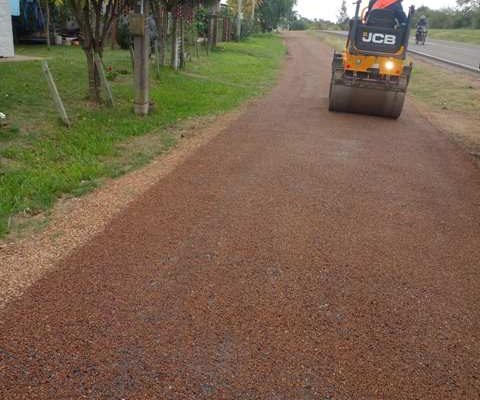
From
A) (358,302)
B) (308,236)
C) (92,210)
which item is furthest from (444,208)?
(92,210)

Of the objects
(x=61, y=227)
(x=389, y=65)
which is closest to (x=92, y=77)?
(x=61, y=227)

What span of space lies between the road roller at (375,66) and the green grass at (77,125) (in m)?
2.91

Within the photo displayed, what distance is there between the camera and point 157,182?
20.2 ft

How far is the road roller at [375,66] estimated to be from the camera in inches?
433

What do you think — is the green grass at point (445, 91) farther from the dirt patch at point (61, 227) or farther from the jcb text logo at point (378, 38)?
the dirt patch at point (61, 227)

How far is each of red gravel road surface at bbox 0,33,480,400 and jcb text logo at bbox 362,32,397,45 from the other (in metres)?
5.68

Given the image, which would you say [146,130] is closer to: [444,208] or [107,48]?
[444,208]

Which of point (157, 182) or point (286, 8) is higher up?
point (286, 8)

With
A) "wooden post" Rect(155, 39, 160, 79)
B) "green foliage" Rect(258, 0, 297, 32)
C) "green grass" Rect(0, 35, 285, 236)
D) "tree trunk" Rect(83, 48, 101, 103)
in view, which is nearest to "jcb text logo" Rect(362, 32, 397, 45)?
"green grass" Rect(0, 35, 285, 236)

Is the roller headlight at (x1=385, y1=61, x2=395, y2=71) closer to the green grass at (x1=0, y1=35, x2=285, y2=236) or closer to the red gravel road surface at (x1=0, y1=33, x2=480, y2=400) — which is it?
the green grass at (x1=0, y1=35, x2=285, y2=236)

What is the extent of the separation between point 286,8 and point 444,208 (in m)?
47.7

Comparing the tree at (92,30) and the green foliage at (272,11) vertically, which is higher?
the green foliage at (272,11)

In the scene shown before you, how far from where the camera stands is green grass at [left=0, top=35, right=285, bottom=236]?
5707mm

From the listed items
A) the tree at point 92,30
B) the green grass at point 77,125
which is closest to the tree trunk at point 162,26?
the green grass at point 77,125
